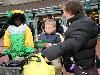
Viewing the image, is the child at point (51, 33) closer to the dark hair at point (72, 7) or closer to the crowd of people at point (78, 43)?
the crowd of people at point (78, 43)

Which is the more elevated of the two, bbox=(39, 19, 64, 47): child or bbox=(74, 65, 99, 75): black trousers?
bbox=(39, 19, 64, 47): child

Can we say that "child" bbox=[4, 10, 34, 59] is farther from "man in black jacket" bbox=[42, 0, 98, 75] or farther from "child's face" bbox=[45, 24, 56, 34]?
"man in black jacket" bbox=[42, 0, 98, 75]

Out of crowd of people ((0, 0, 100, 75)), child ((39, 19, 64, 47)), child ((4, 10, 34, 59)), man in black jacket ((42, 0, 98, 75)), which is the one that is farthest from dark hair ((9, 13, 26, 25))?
man in black jacket ((42, 0, 98, 75))

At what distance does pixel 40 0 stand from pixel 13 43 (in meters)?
33.9

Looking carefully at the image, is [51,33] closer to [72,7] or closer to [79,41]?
[72,7]

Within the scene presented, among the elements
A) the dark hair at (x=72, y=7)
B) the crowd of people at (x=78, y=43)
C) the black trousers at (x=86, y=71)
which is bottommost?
the black trousers at (x=86, y=71)

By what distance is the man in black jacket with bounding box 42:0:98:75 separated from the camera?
11.7 feet

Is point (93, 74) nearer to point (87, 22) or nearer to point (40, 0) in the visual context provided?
point (87, 22)

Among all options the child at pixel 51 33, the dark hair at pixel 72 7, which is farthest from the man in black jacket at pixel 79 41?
the child at pixel 51 33

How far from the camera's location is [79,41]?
3.59 metres

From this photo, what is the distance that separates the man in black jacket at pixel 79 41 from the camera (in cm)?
356

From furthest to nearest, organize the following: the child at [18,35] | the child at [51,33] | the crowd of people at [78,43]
Result: the child at [51,33] → the child at [18,35] → the crowd of people at [78,43]

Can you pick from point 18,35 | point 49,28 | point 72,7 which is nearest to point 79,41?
point 72,7

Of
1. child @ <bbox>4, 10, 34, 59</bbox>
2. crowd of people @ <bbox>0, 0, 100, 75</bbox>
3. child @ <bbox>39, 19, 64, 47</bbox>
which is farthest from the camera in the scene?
child @ <bbox>39, 19, 64, 47</bbox>
